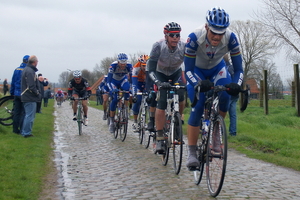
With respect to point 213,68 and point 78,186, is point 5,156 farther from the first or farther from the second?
point 213,68

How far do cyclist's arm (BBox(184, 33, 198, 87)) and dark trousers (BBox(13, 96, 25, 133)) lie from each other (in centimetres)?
806

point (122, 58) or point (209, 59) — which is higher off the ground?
point (122, 58)

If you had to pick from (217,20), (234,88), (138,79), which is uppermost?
(217,20)

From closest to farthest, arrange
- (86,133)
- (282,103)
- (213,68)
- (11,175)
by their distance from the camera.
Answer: (213,68)
(11,175)
(86,133)
(282,103)

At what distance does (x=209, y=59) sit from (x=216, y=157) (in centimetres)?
142

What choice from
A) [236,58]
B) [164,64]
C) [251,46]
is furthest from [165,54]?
[251,46]

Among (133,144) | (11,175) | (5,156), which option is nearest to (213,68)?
(11,175)

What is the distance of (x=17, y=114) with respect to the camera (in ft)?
41.8

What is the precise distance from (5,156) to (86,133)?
5.67m

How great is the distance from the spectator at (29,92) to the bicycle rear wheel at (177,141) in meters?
5.72

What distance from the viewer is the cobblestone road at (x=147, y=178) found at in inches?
Result: 217

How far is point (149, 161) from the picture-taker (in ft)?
27.1

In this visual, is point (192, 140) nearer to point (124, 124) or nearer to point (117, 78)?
point (124, 124)

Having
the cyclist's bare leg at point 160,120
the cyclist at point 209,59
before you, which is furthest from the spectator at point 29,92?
the cyclist at point 209,59
